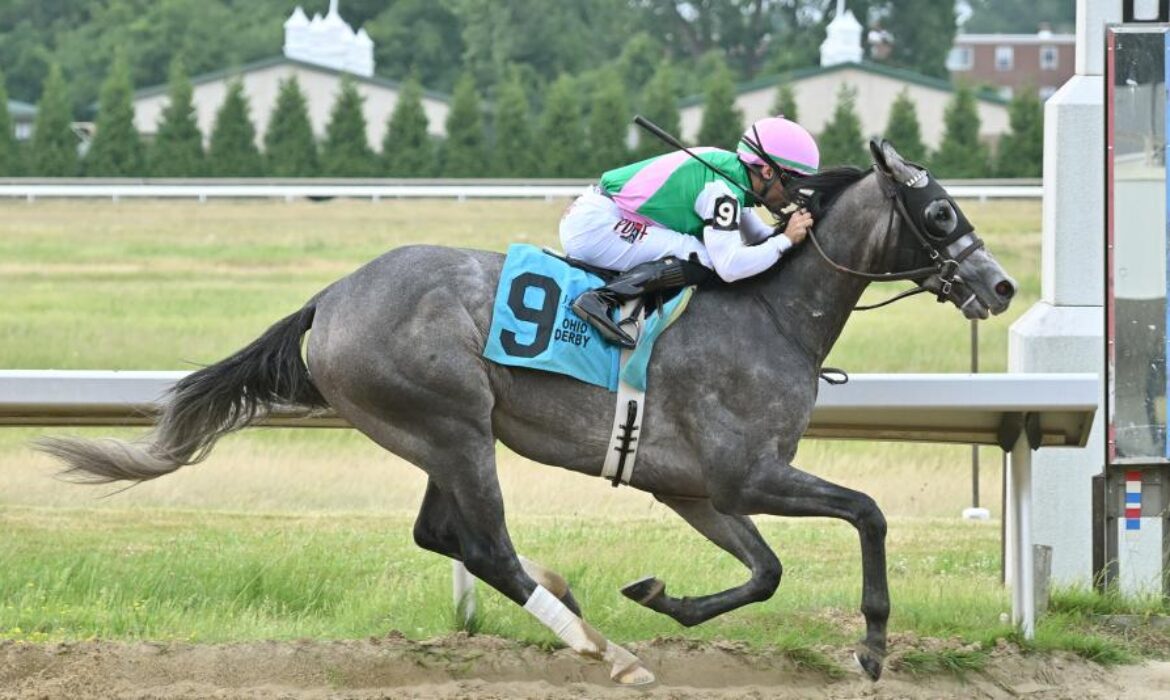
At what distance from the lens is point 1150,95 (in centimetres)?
725

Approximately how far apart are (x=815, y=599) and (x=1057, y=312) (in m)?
1.48

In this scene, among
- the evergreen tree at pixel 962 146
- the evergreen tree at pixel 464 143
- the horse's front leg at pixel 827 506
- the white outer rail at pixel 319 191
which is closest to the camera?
the horse's front leg at pixel 827 506

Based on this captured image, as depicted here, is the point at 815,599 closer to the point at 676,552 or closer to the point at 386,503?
the point at 676,552

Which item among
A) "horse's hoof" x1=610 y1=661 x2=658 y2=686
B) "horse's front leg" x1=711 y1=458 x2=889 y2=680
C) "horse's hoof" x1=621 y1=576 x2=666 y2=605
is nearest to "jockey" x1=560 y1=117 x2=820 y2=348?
"horse's front leg" x1=711 y1=458 x2=889 y2=680

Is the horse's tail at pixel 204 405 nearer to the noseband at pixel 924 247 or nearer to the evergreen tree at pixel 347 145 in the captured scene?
the noseband at pixel 924 247

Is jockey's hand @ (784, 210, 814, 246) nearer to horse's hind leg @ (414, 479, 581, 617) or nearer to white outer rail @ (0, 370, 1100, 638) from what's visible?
white outer rail @ (0, 370, 1100, 638)

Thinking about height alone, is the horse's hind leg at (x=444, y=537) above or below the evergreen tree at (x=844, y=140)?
below

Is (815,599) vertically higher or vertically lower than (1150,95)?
lower

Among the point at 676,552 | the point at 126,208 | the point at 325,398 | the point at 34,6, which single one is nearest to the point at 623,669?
the point at 325,398

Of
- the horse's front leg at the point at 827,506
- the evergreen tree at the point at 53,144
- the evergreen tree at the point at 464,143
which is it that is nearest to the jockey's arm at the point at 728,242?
the horse's front leg at the point at 827,506

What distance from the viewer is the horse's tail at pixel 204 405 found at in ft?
20.1

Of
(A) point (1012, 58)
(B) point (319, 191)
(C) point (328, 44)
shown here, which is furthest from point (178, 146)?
(A) point (1012, 58)

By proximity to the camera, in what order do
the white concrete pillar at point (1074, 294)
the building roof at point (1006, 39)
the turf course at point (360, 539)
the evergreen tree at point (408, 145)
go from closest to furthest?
the turf course at point (360, 539), the white concrete pillar at point (1074, 294), the evergreen tree at point (408, 145), the building roof at point (1006, 39)

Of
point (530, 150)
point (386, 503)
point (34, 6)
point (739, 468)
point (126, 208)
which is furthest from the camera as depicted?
point (34, 6)
